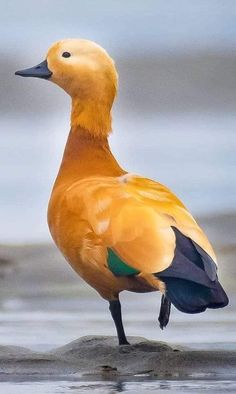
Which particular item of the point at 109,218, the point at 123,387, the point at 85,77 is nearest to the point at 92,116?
the point at 85,77

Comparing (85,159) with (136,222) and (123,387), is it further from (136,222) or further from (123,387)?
(123,387)

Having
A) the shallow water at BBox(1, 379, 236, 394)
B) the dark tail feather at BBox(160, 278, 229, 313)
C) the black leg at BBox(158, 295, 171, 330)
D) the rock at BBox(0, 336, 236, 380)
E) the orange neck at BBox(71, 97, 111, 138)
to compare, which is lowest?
the shallow water at BBox(1, 379, 236, 394)

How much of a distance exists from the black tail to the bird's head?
891 millimetres

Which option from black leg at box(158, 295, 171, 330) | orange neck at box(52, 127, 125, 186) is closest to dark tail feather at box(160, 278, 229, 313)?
black leg at box(158, 295, 171, 330)

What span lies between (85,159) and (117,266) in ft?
2.18

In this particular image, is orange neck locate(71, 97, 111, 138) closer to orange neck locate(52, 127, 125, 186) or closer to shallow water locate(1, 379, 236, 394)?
orange neck locate(52, 127, 125, 186)

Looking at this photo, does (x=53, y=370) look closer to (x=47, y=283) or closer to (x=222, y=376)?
(x=222, y=376)

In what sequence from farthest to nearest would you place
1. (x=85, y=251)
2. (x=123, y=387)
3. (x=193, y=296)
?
(x=85, y=251)
(x=193, y=296)
(x=123, y=387)

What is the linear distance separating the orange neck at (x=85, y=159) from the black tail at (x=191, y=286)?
0.74 m

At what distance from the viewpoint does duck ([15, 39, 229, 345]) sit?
21.0ft

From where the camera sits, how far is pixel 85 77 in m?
6.98

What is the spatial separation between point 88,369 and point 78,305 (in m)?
1.97

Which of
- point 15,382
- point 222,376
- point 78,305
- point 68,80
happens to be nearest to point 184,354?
point 222,376

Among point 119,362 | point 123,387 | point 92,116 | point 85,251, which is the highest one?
point 92,116
